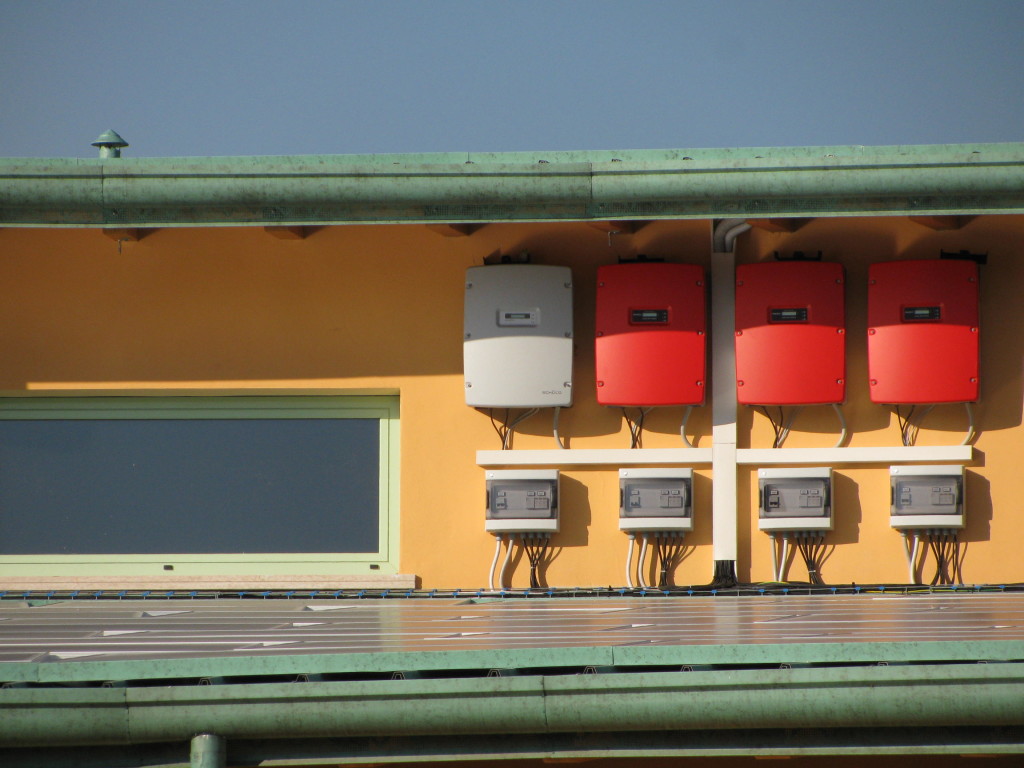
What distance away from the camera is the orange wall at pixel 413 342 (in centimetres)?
634

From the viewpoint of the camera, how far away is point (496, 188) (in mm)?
5469

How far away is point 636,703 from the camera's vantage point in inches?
132

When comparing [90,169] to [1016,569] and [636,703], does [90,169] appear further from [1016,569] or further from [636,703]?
[1016,569]

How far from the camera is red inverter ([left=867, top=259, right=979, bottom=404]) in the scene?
6117 millimetres

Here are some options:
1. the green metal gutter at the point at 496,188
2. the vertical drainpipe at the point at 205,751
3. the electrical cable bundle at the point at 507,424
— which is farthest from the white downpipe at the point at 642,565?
the vertical drainpipe at the point at 205,751

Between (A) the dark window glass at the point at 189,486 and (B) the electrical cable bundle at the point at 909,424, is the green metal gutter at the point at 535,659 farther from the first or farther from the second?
(A) the dark window glass at the point at 189,486

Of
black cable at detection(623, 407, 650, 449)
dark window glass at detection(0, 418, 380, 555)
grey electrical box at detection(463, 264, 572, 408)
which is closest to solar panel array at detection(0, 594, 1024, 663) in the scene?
dark window glass at detection(0, 418, 380, 555)

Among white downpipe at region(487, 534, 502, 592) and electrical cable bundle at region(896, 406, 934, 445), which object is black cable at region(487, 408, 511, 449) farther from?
electrical cable bundle at region(896, 406, 934, 445)

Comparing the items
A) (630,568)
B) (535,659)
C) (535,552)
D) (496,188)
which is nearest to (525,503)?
(535,552)

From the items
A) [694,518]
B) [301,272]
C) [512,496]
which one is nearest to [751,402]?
[694,518]

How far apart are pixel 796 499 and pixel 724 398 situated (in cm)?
58

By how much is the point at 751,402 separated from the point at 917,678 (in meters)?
2.98

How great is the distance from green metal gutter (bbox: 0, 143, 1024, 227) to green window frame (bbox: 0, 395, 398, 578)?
1312 mm

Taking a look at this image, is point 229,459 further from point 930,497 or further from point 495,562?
point 930,497
